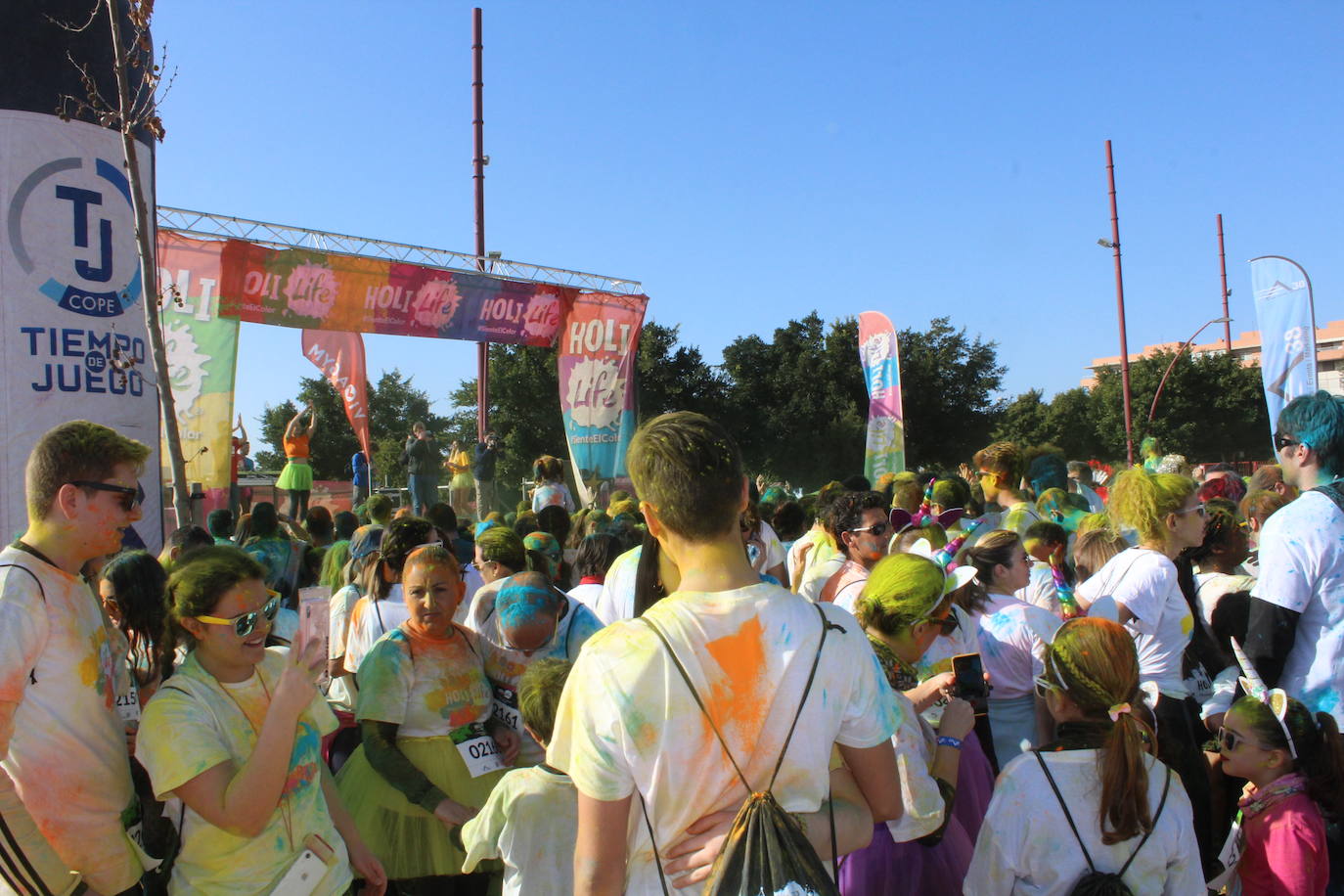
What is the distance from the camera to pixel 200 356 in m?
10.1

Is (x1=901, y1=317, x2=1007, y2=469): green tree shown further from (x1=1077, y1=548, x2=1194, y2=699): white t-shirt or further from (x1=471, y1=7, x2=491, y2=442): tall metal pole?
(x1=1077, y1=548, x2=1194, y2=699): white t-shirt

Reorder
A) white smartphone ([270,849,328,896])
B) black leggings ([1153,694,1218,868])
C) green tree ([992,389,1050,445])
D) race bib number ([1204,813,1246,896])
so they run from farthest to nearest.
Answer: green tree ([992,389,1050,445]) → black leggings ([1153,694,1218,868]) → race bib number ([1204,813,1246,896]) → white smartphone ([270,849,328,896])

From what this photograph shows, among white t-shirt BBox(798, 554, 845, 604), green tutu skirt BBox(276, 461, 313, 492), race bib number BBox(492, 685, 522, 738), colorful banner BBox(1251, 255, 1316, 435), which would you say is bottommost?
race bib number BBox(492, 685, 522, 738)

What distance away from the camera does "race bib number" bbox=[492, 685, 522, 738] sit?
310cm

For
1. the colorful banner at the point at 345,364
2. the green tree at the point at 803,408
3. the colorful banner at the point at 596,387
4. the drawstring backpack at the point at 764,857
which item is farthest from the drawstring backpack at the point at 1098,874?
the green tree at the point at 803,408

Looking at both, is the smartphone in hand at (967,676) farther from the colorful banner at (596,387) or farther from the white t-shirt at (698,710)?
the colorful banner at (596,387)

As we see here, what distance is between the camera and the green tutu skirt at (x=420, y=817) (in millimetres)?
3004

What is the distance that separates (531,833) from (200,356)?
9285mm

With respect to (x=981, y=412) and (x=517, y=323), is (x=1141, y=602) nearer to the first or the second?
(x=517, y=323)

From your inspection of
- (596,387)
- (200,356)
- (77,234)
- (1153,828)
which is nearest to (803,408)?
(596,387)

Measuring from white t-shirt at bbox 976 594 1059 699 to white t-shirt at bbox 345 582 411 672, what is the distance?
7.82ft

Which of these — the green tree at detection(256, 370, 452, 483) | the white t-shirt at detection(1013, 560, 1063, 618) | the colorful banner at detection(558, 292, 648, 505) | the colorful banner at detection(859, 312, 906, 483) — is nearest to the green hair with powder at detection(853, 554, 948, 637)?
the white t-shirt at detection(1013, 560, 1063, 618)

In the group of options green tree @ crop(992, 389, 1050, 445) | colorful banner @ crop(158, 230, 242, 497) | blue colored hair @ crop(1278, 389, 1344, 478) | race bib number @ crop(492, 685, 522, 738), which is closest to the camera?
blue colored hair @ crop(1278, 389, 1344, 478)

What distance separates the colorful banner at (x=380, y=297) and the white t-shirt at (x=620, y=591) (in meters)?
8.36
